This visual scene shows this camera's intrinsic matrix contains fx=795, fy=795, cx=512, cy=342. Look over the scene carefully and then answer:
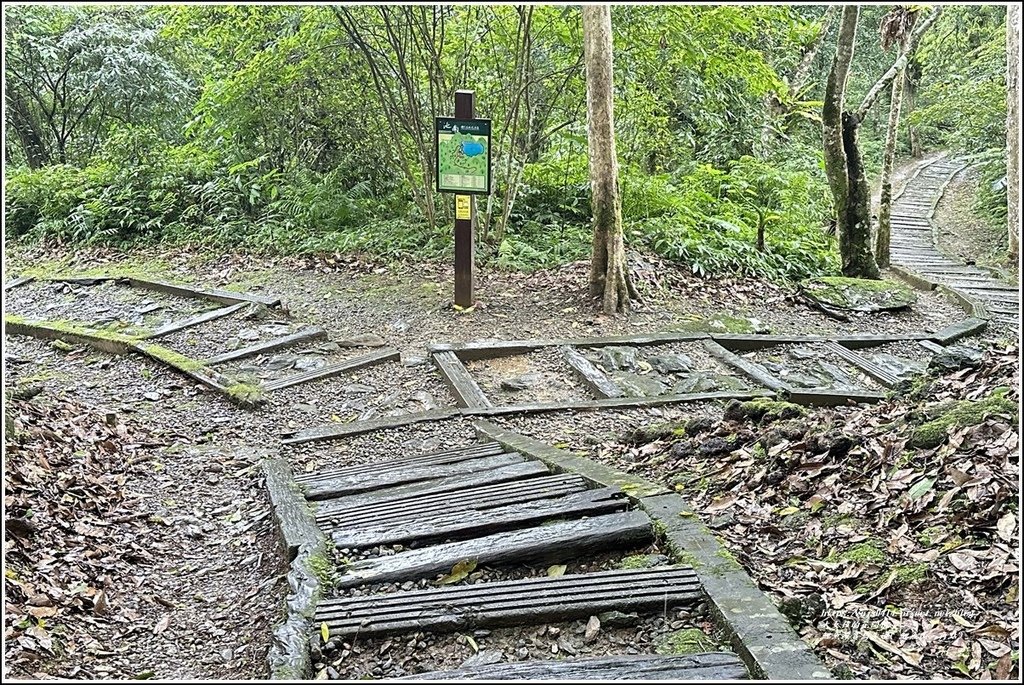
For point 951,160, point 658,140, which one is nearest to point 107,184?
point 658,140

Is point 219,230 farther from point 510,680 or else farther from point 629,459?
point 510,680

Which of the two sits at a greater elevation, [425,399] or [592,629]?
[592,629]

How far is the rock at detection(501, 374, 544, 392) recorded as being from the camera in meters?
7.27

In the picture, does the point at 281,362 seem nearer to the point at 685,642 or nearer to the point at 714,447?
the point at 714,447

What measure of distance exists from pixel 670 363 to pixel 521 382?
1.54 meters

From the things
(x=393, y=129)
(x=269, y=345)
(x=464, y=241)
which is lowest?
(x=269, y=345)

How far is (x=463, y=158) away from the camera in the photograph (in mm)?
8836

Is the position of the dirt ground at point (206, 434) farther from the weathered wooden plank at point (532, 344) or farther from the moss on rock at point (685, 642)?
the moss on rock at point (685, 642)

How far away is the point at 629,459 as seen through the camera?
504cm

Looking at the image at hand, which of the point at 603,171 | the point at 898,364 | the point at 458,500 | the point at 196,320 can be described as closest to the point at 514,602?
the point at 458,500

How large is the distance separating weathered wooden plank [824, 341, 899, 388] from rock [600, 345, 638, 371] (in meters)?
2.20

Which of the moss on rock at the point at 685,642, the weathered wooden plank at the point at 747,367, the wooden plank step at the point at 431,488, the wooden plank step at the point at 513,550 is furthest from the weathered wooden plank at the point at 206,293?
the moss on rock at the point at 685,642

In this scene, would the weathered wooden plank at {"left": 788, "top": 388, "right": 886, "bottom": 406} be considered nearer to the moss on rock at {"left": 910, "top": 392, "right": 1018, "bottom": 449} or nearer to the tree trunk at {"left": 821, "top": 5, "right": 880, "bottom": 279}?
the moss on rock at {"left": 910, "top": 392, "right": 1018, "bottom": 449}

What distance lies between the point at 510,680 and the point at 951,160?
1146 inches
